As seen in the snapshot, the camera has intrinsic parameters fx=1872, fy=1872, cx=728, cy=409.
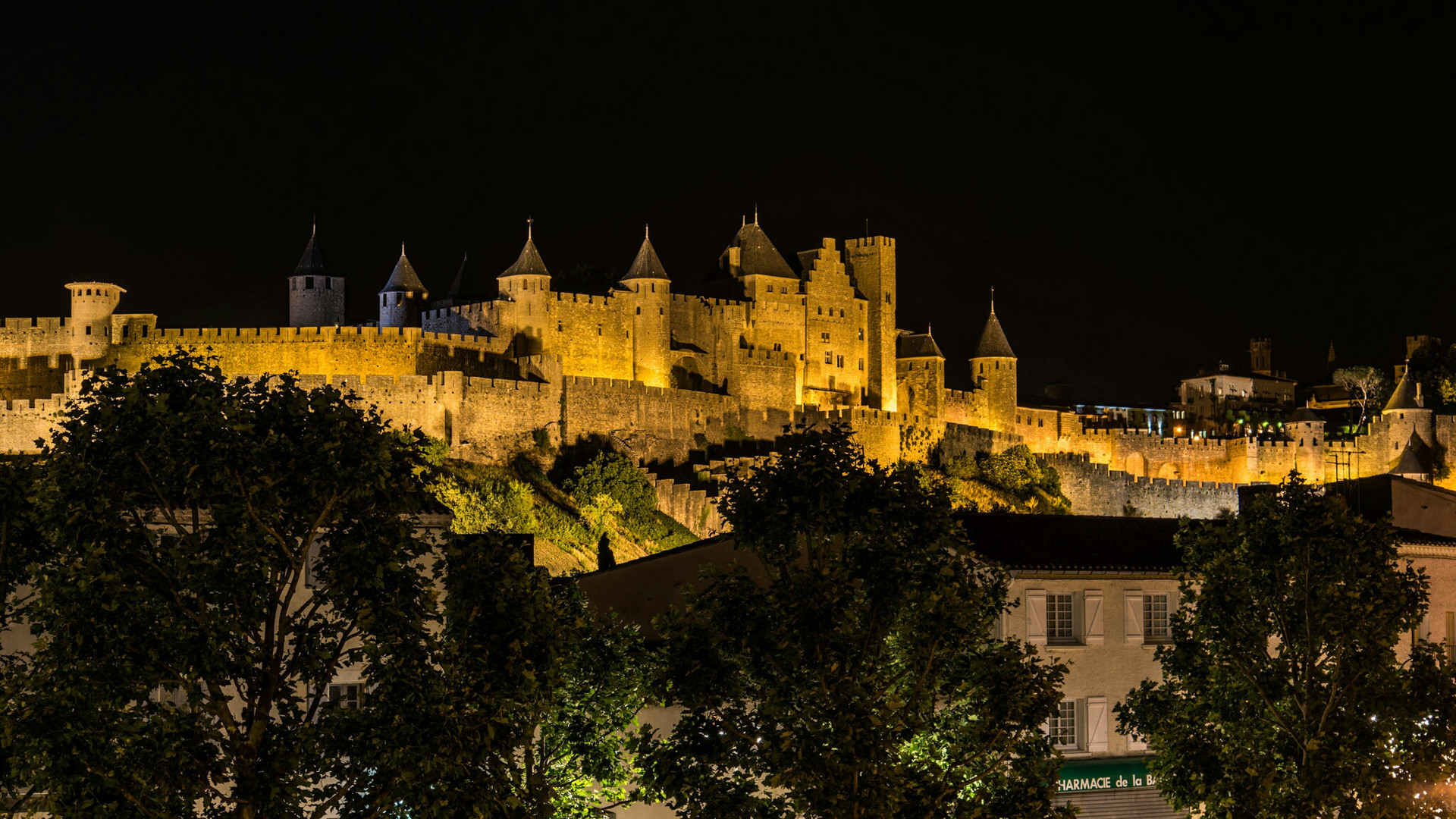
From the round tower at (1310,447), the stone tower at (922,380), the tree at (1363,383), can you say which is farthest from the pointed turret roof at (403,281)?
the tree at (1363,383)

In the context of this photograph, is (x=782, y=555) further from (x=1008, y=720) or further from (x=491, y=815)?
(x=491, y=815)

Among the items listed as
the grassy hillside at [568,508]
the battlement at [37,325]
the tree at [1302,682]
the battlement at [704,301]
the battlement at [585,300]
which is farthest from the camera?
the battlement at [704,301]

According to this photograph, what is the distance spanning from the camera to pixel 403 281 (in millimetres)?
84688

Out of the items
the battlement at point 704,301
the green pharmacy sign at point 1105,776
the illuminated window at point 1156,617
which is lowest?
the green pharmacy sign at point 1105,776

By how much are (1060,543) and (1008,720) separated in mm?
11334

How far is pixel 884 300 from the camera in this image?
94.8 m

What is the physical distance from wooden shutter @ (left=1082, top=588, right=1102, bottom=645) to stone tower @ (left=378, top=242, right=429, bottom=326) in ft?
173

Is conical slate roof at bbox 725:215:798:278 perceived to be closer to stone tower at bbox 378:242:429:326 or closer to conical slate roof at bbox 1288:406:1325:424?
stone tower at bbox 378:242:429:326

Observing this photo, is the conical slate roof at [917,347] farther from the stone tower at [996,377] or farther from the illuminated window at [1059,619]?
the illuminated window at [1059,619]

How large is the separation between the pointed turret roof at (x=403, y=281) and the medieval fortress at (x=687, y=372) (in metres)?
0.09

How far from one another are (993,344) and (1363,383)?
5483cm

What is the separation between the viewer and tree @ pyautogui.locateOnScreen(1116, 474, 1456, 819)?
28.6 m

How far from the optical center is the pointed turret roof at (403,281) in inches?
3322

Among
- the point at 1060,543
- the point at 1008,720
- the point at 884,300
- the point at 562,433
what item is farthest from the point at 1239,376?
the point at 1008,720
